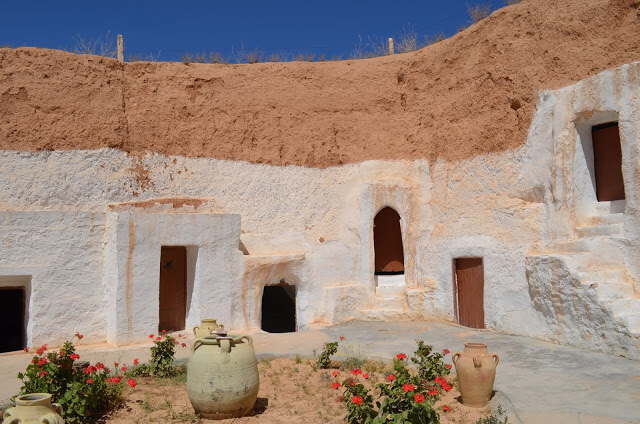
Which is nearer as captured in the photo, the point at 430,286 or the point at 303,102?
the point at 430,286

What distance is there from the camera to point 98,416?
680 centimetres

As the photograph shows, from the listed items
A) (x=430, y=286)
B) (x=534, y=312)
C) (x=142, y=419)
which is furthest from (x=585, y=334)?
(x=142, y=419)

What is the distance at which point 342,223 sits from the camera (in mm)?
15320

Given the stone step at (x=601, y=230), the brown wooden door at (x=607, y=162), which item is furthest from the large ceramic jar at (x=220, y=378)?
the brown wooden door at (x=607, y=162)

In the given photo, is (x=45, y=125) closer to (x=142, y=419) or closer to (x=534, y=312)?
(x=142, y=419)

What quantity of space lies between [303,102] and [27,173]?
7404mm

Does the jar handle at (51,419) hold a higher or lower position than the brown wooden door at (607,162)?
lower

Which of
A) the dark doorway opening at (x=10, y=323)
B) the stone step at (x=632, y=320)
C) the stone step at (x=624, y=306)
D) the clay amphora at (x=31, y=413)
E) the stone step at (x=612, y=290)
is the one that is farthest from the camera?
the dark doorway opening at (x=10, y=323)

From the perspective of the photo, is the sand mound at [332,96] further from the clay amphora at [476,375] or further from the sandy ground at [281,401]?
the clay amphora at [476,375]

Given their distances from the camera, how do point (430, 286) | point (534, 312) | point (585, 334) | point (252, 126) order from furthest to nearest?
point (252, 126), point (430, 286), point (534, 312), point (585, 334)

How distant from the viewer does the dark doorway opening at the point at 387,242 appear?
53.7ft

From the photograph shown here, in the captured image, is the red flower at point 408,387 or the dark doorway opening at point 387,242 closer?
the red flower at point 408,387

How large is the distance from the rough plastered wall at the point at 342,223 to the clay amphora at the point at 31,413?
6305 mm

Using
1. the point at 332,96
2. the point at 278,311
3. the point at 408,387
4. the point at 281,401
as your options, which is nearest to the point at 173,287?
the point at 278,311
